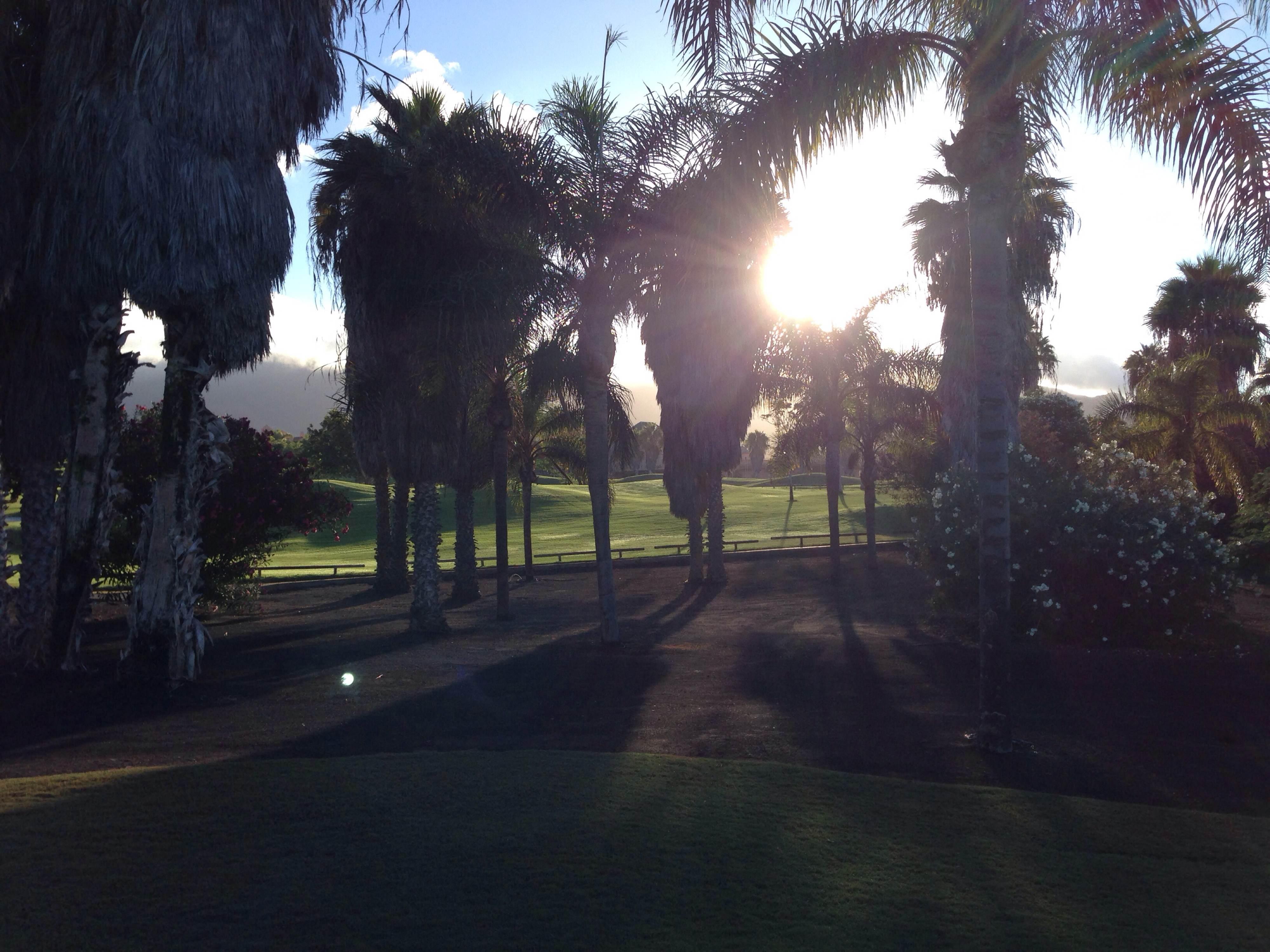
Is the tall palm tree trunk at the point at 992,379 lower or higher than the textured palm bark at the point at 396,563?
higher

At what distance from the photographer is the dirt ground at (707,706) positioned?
8406 millimetres

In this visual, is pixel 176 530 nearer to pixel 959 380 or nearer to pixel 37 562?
pixel 37 562

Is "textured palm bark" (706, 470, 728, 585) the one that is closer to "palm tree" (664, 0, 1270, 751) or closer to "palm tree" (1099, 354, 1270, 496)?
"palm tree" (1099, 354, 1270, 496)

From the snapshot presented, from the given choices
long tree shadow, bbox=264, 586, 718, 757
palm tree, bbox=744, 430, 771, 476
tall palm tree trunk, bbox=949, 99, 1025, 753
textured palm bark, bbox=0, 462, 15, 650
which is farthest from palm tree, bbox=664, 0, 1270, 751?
palm tree, bbox=744, 430, 771, 476

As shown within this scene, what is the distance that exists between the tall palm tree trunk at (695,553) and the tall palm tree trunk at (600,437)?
14721mm

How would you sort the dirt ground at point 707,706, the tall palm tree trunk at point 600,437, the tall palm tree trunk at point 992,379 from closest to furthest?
the dirt ground at point 707,706 < the tall palm tree trunk at point 992,379 < the tall palm tree trunk at point 600,437

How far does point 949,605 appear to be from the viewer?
1877cm

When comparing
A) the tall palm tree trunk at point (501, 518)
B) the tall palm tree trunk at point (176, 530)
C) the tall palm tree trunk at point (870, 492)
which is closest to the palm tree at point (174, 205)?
the tall palm tree trunk at point (176, 530)

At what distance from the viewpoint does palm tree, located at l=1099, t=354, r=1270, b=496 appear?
28969 mm

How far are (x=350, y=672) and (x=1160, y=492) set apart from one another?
45.0 feet

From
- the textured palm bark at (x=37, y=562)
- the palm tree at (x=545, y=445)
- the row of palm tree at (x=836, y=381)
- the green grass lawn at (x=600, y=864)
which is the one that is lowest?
the green grass lawn at (x=600, y=864)

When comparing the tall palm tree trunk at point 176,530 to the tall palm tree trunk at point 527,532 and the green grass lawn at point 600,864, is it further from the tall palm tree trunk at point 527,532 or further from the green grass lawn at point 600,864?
the tall palm tree trunk at point 527,532

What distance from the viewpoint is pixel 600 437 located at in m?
17.2

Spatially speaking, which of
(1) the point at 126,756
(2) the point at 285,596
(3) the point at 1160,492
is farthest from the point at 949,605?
(2) the point at 285,596
